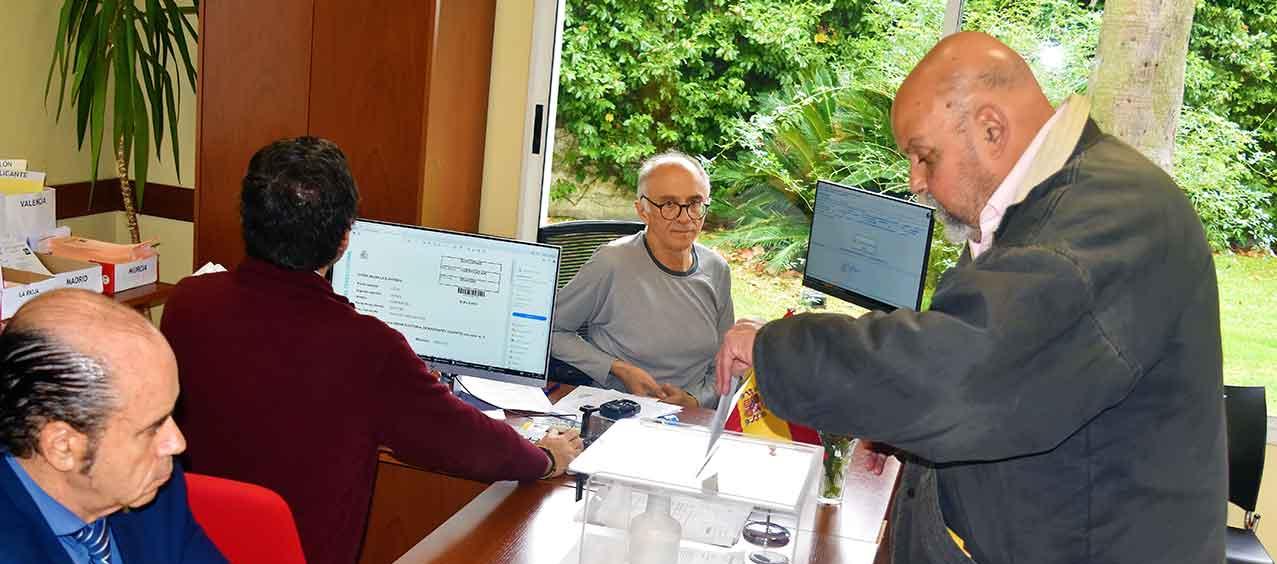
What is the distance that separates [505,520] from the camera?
6.93 ft

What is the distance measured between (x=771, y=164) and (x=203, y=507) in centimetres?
305

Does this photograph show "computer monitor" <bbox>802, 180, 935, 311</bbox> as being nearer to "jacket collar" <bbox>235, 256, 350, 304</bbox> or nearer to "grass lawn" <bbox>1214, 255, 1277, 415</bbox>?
"jacket collar" <bbox>235, 256, 350, 304</bbox>

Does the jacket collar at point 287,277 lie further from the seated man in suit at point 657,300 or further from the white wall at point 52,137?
the white wall at point 52,137

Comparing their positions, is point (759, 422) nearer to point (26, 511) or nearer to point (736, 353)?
point (736, 353)

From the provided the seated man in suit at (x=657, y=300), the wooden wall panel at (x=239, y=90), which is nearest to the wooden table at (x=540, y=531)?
the seated man in suit at (x=657, y=300)

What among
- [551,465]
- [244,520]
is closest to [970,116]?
[551,465]

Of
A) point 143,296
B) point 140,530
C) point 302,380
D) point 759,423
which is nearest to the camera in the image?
point 140,530

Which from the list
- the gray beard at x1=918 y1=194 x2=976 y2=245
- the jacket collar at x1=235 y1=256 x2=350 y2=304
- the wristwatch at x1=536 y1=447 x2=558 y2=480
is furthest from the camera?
the wristwatch at x1=536 y1=447 x2=558 y2=480

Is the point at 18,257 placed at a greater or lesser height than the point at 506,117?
lesser

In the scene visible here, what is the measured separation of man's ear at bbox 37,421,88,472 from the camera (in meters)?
1.38

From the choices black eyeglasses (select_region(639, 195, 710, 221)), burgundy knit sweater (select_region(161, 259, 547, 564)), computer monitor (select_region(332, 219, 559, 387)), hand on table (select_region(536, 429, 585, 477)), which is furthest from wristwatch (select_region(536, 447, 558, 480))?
black eyeglasses (select_region(639, 195, 710, 221))

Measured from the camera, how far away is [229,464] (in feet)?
6.73

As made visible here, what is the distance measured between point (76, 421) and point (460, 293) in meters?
1.42

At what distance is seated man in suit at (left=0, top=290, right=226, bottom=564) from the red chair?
25 cm
